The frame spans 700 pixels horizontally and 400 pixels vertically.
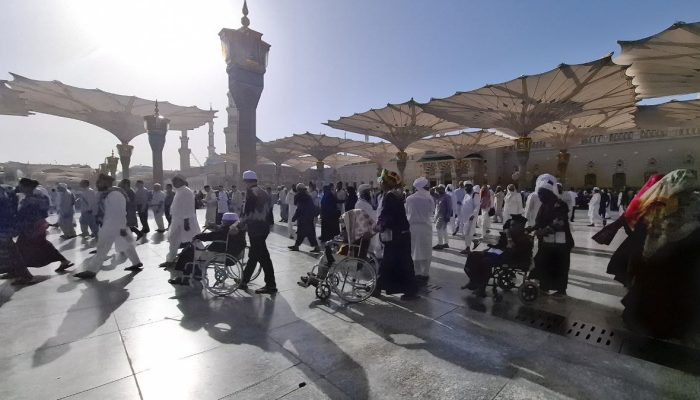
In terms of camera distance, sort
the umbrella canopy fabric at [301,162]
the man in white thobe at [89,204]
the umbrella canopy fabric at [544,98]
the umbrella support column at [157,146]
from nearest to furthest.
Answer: the man in white thobe at [89,204], the umbrella canopy fabric at [544,98], the umbrella support column at [157,146], the umbrella canopy fabric at [301,162]

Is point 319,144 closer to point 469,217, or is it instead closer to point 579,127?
point 579,127

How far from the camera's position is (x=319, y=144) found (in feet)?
95.8

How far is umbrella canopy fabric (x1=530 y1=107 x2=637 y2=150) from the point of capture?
19.5 meters

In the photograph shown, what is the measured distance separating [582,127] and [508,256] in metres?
23.7

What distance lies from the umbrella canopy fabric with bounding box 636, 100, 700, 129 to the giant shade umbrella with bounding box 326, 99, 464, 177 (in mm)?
9772

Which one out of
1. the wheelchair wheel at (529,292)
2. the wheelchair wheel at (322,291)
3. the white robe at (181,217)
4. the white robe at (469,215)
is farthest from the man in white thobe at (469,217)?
the white robe at (181,217)

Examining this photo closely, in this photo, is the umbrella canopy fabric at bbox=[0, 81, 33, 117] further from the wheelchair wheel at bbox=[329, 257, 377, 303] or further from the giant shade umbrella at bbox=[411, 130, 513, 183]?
the giant shade umbrella at bbox=[411, 130, 513, 183]

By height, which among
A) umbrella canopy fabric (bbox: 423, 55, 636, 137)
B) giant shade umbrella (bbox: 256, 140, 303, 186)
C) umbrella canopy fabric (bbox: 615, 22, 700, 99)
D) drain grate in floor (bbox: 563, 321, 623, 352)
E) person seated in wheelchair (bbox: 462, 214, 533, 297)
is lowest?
drain grate in floor (bbox: 563, 321, 623, 352)

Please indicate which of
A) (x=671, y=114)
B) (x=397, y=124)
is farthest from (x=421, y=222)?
(x=671, y=114)

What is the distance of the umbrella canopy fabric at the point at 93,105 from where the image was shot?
63.2 ft

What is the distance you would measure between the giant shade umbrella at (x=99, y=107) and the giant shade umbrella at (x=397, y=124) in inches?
524

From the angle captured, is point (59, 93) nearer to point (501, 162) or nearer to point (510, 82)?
point (510, 82)

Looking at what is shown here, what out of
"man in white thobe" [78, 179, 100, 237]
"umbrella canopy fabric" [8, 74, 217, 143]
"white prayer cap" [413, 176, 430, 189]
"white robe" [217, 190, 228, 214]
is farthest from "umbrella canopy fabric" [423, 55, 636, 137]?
"umbrella canopy fabric" [8, 74, 217, 143]

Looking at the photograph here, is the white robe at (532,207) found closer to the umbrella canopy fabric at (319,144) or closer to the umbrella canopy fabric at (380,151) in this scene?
the umbrella canopy fabric at (319,144)
